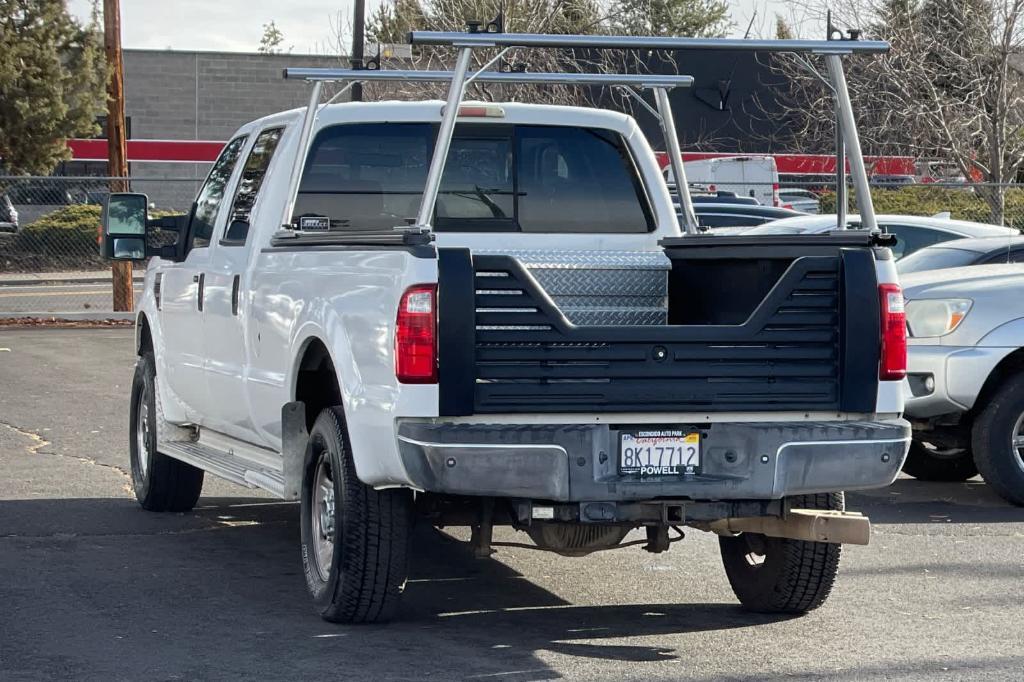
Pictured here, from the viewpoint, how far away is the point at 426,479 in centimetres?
589

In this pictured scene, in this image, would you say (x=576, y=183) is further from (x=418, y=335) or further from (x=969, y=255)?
(x=969, y=255)

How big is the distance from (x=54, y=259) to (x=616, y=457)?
24.7 m

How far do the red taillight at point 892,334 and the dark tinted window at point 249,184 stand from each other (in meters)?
3.28

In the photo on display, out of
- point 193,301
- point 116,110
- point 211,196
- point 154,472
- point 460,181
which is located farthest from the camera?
point 116,110

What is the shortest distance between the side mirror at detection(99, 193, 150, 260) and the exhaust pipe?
409cm

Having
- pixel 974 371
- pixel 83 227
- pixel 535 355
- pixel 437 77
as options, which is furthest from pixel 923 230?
pixel 83 227

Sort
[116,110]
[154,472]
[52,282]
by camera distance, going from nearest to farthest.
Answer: [154,472] < [116,110] < [52,282]

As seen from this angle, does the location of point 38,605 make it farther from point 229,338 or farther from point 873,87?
point 873,87

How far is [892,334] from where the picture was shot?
20.4 feet

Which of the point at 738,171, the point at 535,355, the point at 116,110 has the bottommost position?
the point at 535,355

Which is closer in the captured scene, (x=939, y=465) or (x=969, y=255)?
(x=939, y=465)

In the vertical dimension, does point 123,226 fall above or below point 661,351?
above

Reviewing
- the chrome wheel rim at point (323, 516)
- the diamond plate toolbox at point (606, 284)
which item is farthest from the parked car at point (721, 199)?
the chrome wheel rim at point (323, 516)

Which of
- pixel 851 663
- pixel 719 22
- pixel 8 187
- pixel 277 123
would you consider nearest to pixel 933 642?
pixel 851 663
